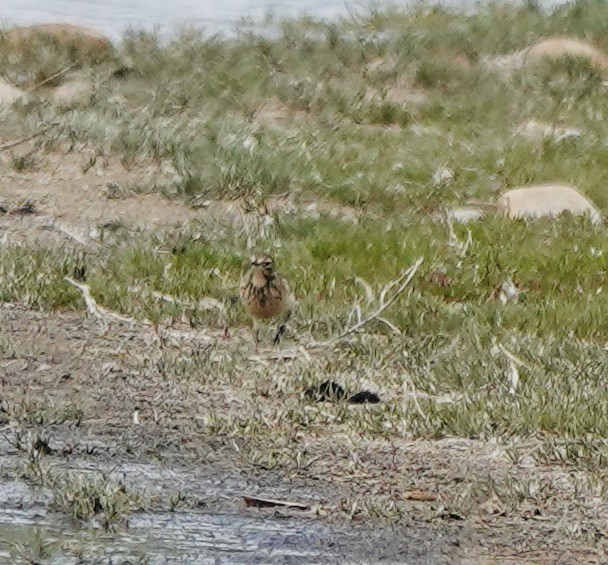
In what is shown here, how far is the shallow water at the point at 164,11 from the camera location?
59.7 feet

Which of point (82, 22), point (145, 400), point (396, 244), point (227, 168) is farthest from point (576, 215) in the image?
point (82, 22)

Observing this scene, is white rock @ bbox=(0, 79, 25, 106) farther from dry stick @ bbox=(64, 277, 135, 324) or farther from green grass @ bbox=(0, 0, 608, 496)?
dry stick @ bbox=(64, 277, 135, 324)

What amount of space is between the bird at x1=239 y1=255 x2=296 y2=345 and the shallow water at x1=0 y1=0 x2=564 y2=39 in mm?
9271

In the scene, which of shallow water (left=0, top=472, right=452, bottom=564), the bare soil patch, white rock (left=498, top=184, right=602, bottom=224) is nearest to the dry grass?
the bare soil patch

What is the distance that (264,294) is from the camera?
8609 millimetres

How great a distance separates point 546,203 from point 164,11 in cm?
817

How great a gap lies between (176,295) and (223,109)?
587 centimetres

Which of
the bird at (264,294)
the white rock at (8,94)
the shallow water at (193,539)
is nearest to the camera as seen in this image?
the shallow water at (193,539)

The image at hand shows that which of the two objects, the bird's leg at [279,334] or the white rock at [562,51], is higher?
the bird's leg at [279,334]

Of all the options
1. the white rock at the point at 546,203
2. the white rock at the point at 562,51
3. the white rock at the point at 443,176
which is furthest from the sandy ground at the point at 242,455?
the white rock at the point at 562,51

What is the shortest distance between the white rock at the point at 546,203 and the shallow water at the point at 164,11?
20.8 feet

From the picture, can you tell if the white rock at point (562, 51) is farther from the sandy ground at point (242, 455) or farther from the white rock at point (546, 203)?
the sandy ground at point (242, 455)

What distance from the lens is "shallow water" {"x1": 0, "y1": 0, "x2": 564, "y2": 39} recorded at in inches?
717

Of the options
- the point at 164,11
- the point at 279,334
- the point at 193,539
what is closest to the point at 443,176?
the point at 279,334
